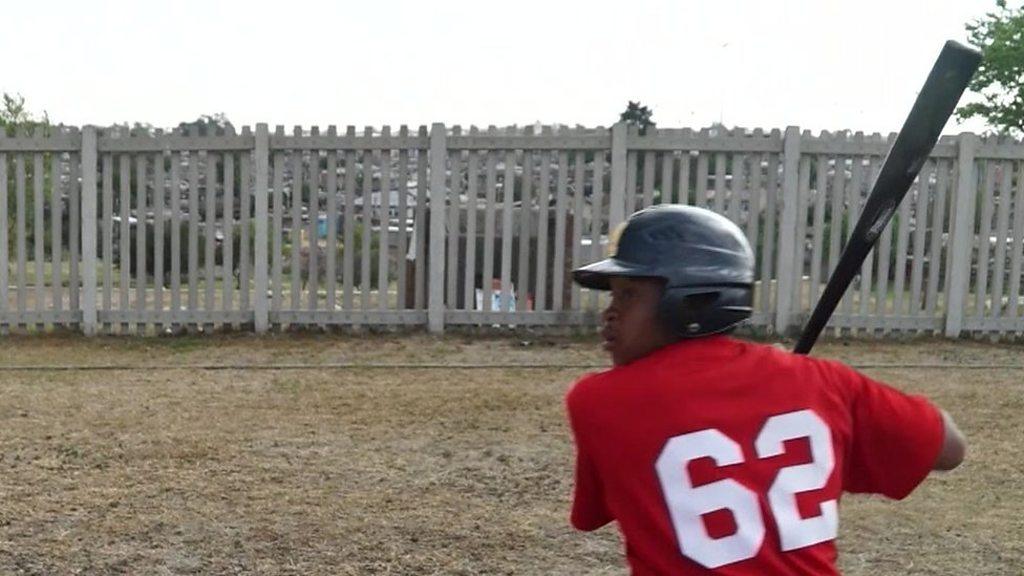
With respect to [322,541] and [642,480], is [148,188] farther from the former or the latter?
[642,480]

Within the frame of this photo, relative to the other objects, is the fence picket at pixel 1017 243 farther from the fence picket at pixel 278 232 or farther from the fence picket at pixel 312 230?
the fence picket at pixel 278 232

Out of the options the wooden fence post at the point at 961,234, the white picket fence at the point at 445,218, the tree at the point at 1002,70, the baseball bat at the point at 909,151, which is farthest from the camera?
the tree at the point at 1002,70

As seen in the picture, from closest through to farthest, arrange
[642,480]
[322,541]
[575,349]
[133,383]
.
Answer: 1. [642,480]
2. [322,541]
3. [133,383]
4. [575,349]

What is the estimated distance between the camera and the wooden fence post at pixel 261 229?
33.0ft

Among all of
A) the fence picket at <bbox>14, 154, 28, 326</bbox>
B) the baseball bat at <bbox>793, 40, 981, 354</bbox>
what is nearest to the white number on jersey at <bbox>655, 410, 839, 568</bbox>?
the baseball bat at <bbox>793, 40, 981, 354</bbox>

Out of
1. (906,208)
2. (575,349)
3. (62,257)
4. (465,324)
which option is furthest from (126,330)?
(906,208)

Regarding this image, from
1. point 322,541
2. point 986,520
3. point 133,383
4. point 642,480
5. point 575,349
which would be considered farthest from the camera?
point 575,349

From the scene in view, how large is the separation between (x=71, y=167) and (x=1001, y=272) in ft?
27.5

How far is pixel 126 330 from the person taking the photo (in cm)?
1048

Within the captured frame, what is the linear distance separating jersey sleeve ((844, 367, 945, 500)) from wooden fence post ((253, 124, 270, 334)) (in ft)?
27.1

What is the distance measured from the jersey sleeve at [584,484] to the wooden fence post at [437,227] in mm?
7730

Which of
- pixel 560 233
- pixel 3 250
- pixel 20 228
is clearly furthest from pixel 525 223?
pixel 3 250

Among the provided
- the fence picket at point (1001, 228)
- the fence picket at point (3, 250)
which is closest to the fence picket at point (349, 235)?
the fence picket at point (3, 250)

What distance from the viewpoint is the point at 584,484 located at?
251cm
